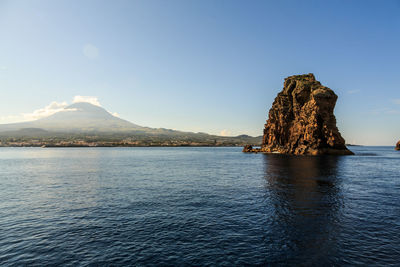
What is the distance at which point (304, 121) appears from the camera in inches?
4889

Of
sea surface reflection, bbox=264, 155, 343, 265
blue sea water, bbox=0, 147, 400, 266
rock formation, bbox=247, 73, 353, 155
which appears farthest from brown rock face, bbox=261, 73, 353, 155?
sea surface reflection, bbox=264, 155, 343, 265

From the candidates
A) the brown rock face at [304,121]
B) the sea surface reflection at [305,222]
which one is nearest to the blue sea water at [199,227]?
→ the sea surface reflection at [305,222]

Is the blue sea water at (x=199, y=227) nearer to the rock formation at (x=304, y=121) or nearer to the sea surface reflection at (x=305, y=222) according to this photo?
the sea surface reflection at (x=305, y=222)

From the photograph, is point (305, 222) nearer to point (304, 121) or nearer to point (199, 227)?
point (199, 227)

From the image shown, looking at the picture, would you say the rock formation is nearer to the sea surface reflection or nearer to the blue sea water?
the blue sea water

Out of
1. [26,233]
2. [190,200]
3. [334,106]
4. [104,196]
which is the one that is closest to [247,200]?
[190,200]

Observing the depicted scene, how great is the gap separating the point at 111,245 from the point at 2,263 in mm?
6529

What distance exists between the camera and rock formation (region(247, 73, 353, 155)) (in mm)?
116188

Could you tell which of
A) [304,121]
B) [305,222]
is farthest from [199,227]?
[304,121]

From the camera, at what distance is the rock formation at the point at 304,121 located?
116 meters

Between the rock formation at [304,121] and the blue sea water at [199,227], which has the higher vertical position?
the rock formation at [304,121]

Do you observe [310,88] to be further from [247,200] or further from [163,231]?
[163,231]

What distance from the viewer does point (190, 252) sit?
15.2 m

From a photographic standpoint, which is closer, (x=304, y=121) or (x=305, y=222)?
(x=305, y=222)
